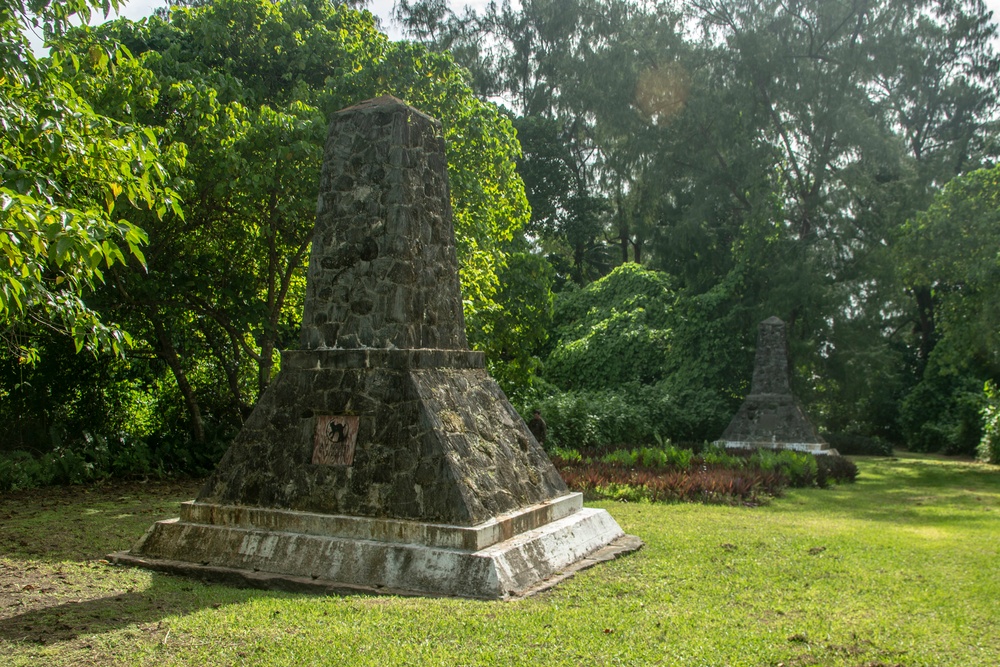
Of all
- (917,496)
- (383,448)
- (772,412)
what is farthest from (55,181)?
(772,412)

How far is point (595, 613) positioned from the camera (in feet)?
20.0

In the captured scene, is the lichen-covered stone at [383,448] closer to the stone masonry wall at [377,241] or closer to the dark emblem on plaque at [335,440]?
the dark emblem on plaque at [335,440]

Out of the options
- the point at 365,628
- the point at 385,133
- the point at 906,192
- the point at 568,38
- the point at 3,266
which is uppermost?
the point at 568,38

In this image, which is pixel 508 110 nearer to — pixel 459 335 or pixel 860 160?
pixel 860 160

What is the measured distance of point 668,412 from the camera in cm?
2523

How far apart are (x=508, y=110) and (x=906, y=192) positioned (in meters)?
16.2

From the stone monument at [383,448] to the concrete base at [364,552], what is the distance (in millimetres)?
12

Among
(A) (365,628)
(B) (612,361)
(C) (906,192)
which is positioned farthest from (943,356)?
(A) (365,628)

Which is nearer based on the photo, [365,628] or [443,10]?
[365,628]

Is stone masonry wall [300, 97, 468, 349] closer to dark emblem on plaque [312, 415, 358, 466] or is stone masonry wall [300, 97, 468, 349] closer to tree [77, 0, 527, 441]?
dark emblem on plaque [312, 415, 358, 466]

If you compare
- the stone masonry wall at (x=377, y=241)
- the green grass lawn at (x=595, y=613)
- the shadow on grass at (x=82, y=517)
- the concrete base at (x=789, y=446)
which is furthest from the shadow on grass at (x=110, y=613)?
the concrete base at (x=789, y=446)

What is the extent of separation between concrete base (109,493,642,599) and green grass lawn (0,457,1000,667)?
0.26m

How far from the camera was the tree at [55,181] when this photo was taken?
4723 mm

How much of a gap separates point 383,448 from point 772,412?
1720 centimetres
